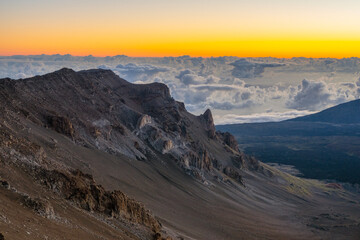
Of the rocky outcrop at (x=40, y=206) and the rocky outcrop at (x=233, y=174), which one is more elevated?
the rocky outcrop at (x=40, y=206)

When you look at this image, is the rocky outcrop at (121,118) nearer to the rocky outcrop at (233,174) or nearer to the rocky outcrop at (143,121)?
the rocky outcrop at (143,121)

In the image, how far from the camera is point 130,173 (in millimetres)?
105375

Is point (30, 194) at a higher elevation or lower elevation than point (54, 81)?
lower

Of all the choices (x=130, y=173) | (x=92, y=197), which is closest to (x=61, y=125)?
(x=130, y=173)

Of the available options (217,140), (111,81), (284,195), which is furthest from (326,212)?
(111,81)

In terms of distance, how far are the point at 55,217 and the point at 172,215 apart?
4794 centimetres

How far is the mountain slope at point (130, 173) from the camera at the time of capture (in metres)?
55.9

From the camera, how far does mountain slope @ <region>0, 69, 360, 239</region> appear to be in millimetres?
55906

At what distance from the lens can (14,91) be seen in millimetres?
101625

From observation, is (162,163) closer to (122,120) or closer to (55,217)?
(122,120)

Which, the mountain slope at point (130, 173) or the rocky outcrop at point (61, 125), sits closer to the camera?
the mountain slope at point (130, 173)

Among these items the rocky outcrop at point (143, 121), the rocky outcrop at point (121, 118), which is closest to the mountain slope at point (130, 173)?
the rocky outcrop at point (121, 118)

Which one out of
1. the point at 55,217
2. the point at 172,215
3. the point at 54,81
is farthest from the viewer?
the point at 54,81

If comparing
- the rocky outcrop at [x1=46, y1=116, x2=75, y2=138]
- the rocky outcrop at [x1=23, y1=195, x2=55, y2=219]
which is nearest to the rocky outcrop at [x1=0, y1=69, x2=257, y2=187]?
the rocky outcrop at [x1=46, y1=116, x2=75, y2=138]
